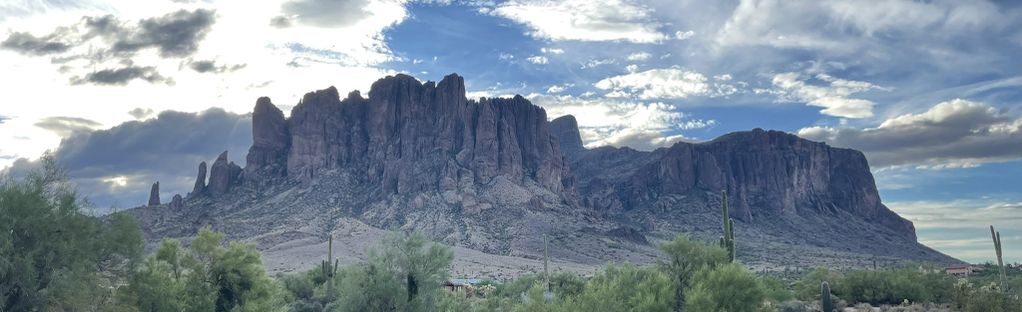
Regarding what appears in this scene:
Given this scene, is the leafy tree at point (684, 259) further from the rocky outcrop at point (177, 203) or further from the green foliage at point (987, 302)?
the rocky outcrop at point (177, 203)

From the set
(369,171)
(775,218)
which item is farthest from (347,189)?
(775,218)

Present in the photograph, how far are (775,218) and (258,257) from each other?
163115mm

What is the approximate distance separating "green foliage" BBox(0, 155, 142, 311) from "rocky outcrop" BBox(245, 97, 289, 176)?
128639 mm

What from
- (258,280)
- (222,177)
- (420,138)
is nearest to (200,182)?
(222,177)

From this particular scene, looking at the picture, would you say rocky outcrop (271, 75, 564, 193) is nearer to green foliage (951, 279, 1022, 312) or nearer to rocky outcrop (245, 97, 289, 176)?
rocky outcrop (245, 97, 289, 176)

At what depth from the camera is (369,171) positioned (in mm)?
155875

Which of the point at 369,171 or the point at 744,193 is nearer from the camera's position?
the point at 369,171

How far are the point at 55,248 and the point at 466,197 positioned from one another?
109 meters

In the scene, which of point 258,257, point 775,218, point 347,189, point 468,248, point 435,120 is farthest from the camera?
point 775,218

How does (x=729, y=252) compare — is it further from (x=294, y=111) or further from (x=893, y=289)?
(x=294, y=111)

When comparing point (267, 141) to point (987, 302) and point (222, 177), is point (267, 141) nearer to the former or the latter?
point (222, 177)

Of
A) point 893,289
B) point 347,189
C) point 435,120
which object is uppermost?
point 435,120

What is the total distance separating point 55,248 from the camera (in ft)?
95.6

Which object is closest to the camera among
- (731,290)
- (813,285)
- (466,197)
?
(731,290)
